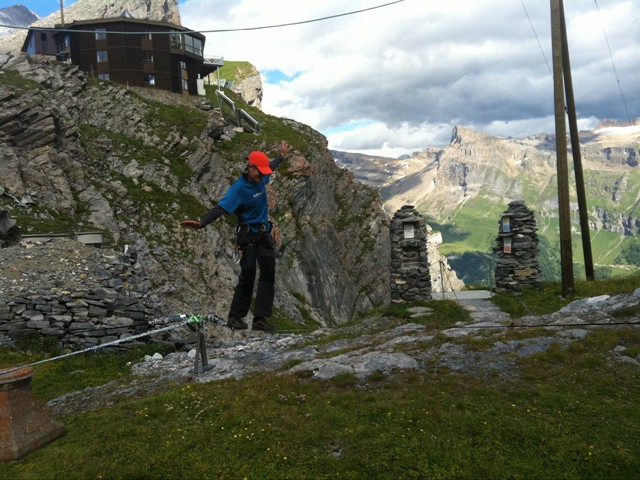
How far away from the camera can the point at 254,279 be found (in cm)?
834

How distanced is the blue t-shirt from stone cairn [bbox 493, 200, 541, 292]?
68.8 feet

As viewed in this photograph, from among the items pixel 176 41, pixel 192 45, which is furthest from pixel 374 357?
pixel 192 45

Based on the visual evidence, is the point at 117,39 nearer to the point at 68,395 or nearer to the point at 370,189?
the point at 370,189

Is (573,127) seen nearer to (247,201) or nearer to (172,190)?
(247,201)

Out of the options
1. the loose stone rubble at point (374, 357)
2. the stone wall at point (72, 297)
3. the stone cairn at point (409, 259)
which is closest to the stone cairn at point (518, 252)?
the stone cairn at point (409, 259)

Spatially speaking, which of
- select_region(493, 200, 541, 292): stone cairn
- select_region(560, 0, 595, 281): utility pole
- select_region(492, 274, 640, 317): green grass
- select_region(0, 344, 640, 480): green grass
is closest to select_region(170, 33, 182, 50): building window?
select_region(560, 0, 595, 281): utility pole

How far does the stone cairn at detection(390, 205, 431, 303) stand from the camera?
24609 mm

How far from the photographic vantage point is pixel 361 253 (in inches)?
2527

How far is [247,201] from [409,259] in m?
18.5

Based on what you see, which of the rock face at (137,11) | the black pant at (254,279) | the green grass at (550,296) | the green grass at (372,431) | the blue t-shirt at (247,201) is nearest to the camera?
the green grass at (372,431)

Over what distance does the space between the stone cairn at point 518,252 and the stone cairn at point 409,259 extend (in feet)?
15.6

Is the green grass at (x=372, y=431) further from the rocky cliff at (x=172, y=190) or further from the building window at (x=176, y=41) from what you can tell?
the building window at (x=176, y=41)

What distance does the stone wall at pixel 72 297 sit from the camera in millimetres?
14602

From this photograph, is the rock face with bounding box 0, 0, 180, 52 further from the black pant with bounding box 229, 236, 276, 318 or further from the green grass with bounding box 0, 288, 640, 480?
the green grass with bounding box 0, 288, 640, 480
